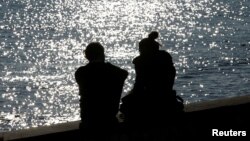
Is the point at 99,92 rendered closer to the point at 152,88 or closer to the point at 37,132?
the point at 37,132

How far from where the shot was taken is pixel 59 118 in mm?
44000

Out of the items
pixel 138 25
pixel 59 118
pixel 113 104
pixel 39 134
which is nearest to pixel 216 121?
pixel 113 104

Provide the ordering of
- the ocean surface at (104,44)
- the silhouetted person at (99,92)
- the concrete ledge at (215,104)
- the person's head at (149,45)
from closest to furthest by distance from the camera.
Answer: the silhouetted person at (99,92) → the concrete ledge at (215,104) → the person's head at (149,45) → the ocean surface at (104,44)

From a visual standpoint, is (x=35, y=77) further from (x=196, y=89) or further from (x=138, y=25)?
(x=138, y=25)

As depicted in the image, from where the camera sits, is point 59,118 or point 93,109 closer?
point 93,109

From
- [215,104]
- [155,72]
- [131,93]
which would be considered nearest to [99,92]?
[131,93]

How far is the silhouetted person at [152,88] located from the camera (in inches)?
302

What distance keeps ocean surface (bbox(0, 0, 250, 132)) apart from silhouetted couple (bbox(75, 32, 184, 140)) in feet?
111

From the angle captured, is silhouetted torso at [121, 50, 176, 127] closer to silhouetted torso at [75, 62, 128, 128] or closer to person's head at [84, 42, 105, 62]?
silhouetted torso at [75, 62, 128, 128]

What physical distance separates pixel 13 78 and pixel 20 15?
69.1 m

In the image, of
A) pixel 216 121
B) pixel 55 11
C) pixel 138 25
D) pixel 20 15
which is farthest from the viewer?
pixel 55 11

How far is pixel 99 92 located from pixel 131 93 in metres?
0.85

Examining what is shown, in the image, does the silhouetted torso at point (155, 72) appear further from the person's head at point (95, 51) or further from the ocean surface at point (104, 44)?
the ocean surface at point (104, 44)

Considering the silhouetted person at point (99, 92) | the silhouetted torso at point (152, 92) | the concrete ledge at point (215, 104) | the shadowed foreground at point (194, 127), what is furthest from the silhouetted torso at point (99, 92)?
the concrete ledge at point (215, 104)
